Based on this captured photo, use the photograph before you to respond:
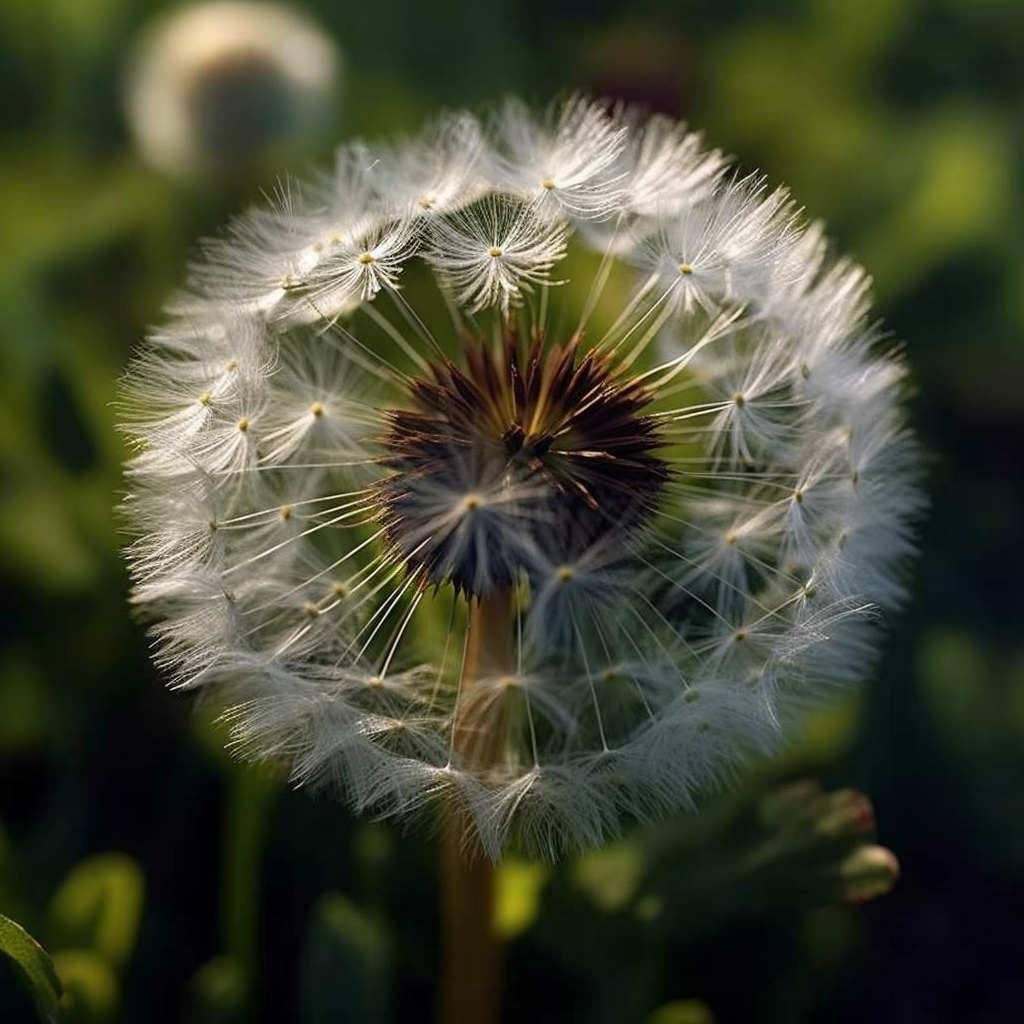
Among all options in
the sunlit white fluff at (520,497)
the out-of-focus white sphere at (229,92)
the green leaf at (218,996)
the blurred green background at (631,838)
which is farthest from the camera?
the out-of-focus white sphere at (229,92)

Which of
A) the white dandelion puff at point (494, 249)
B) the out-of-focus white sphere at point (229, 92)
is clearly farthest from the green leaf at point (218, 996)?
the out-of-focus white sphere at point (229, 92)

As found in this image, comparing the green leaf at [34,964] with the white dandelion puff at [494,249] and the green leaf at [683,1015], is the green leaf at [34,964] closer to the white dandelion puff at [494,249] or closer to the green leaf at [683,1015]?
the green leaf at [683,1015]

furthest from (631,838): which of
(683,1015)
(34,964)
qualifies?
(34,964)

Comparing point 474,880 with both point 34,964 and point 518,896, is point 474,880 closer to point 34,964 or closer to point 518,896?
point 518,896

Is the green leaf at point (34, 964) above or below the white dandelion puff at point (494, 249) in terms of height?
below

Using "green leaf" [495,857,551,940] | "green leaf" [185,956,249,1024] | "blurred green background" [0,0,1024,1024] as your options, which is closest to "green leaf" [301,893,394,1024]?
"blurred green background" [0,0,1024,1024]

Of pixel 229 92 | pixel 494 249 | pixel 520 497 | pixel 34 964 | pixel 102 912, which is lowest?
pixel 102 912
